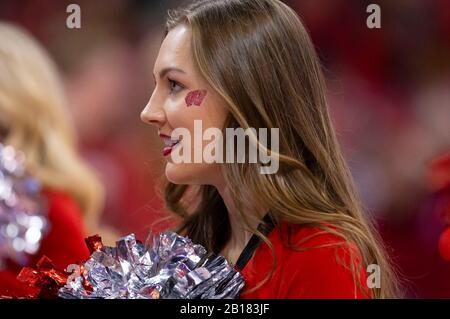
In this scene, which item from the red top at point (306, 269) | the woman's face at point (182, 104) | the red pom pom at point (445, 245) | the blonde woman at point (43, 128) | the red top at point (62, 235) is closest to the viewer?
the red top at point (306, 269)

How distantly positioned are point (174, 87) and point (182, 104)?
0.16 feet

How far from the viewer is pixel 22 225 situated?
245 cm

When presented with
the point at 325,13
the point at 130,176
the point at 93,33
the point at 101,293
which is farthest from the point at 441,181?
the point at 101,293

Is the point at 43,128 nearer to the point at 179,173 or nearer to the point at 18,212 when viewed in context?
the point at 18,212

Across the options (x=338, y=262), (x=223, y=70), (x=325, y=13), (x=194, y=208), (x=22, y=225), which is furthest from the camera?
(x=325, y=13)

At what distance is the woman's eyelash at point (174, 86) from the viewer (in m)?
1.55

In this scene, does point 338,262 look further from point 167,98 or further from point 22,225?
point 22,225

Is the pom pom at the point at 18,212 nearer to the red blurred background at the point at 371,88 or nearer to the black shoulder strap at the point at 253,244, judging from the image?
the red blurred background at the point at 371,88

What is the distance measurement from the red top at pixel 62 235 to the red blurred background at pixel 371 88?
127 mm

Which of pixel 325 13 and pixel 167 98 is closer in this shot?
pixel 167 98

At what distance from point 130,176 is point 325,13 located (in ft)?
2.67

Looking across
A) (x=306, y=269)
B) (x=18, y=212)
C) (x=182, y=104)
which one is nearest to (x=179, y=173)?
(x=182, y=104)

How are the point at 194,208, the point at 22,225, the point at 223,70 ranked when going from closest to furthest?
the point at 223,70 → the point at 194,208 → the point at 22,225

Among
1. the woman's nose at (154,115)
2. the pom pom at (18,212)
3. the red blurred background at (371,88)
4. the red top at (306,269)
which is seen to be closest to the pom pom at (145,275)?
the red top at (306,269)
